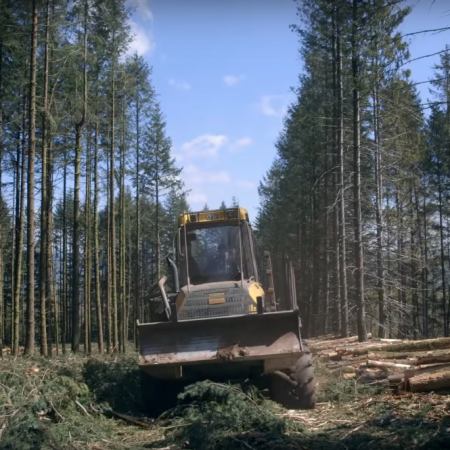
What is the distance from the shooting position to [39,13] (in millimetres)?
20859

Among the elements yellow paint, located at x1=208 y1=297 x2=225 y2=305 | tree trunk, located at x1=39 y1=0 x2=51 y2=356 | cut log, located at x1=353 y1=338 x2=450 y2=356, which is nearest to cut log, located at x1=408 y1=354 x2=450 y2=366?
cut log, located at x1=353 y1=338 x2=450 y2=356

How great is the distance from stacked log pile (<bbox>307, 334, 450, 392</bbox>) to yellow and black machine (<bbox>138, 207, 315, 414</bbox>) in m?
1.85

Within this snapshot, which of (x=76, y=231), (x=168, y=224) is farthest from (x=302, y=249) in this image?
(x=76, y=231)

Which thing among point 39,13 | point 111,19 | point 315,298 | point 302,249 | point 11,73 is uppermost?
point 111,19

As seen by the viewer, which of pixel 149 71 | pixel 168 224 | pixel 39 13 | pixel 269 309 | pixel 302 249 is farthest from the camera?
pixel 168 224

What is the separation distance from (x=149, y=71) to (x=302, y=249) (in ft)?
51.4

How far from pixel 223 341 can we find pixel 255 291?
1361 millimetres

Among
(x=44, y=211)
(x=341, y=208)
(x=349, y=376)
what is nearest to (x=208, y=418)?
(x=349, y=376)

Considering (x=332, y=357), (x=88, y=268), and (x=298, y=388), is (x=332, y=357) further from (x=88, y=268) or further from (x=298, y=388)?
(x=88, y=268)

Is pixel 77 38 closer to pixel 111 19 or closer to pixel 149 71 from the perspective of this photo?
pixel 111 19

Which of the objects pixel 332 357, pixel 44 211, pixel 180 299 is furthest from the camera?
pixel 44 211

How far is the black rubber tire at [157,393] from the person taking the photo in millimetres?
11000

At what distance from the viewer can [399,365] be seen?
12.5 metres

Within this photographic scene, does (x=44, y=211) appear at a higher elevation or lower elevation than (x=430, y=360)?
higher
